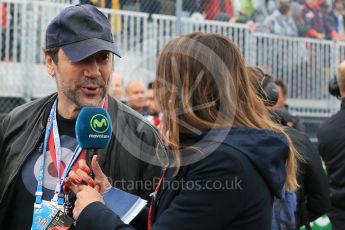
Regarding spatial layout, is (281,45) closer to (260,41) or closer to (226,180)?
(260,41)

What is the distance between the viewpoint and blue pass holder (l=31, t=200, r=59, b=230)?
9.93ft

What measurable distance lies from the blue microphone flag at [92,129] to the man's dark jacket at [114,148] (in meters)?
0.43

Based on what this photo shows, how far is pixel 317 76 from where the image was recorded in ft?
36.7

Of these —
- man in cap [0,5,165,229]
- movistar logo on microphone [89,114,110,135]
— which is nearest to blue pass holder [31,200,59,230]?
man in cap [0,5,165,229]

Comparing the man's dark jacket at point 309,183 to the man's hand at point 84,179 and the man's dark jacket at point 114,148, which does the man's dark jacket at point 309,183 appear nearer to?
the man's dark jacket at point 114,148

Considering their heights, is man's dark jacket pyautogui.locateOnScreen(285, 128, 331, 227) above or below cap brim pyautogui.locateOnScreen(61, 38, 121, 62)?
below

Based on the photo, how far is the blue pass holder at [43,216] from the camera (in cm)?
303

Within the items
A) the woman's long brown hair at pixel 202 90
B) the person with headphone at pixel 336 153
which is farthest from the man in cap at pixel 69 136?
the person with headphone at pixel 336 153

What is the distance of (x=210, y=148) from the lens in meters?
2.45

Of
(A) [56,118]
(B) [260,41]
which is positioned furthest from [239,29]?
(A) [56,118]

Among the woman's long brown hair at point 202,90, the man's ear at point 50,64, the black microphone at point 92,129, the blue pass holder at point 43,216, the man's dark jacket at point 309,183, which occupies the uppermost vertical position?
the woman's long brown hair at point 202,90

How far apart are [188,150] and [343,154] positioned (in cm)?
373

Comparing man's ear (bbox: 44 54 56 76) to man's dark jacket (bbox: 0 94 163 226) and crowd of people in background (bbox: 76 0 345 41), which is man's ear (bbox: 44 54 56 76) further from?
crowd of people in background (bbox: 76 0 345 41)

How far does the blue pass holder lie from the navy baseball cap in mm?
677
